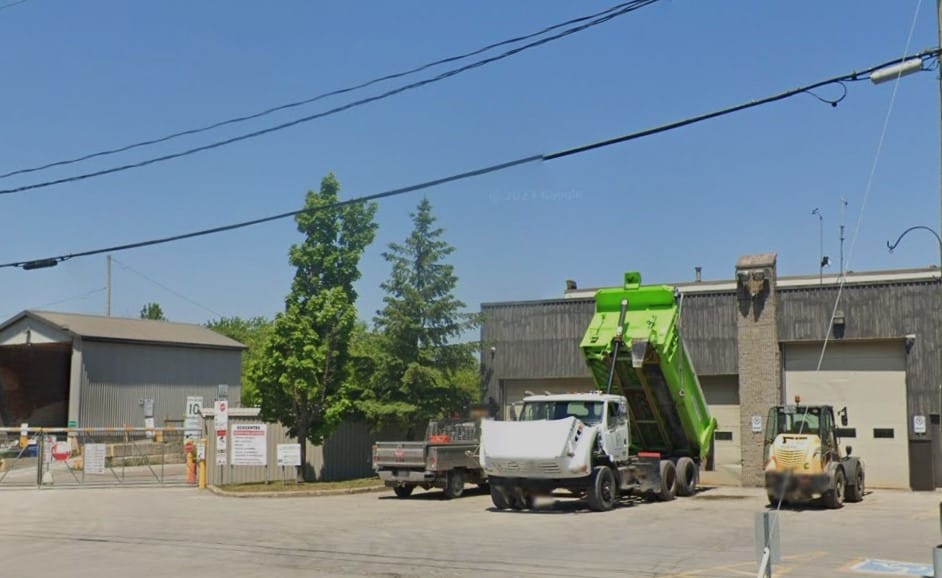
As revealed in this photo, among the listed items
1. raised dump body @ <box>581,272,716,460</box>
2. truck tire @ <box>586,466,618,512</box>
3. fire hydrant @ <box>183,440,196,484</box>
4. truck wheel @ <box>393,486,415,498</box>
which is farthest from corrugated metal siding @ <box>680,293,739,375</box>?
fire hydrant @ <box>183,440,196,484</box>

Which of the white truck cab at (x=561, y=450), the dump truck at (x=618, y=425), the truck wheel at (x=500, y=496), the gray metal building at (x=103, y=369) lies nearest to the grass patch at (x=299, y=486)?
the truck wheel at (x=500, y=496)

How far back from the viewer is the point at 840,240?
34.5 meters

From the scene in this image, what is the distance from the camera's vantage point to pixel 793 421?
2119 cm

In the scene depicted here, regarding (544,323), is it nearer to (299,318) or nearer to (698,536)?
(299,318)

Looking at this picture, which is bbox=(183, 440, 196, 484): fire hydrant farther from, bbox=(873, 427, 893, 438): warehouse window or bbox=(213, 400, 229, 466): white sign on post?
bbox=(873, 427, 893, 438): warehouse window

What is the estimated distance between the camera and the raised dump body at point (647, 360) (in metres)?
22.3

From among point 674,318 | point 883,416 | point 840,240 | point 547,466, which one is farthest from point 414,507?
point 840,240

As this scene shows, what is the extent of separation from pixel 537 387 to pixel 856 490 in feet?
40.6

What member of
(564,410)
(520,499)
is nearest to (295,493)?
(520,499)

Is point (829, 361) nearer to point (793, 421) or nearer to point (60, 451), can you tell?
point (793, 421)

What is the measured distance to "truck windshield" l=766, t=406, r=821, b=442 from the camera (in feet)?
69.0

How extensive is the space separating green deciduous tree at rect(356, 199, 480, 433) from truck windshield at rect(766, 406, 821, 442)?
40.3 ft

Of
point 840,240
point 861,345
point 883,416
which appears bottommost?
point 883,416

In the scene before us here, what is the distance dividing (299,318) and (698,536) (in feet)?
53.5
